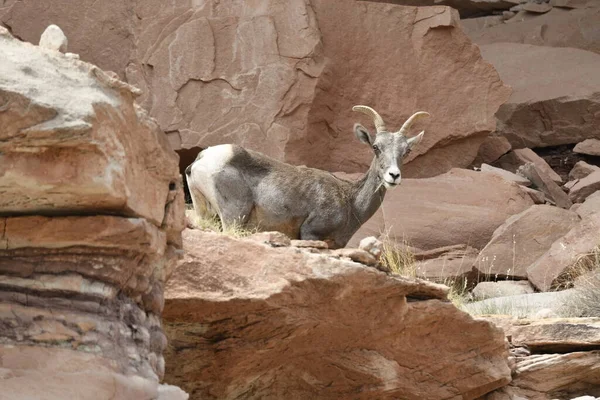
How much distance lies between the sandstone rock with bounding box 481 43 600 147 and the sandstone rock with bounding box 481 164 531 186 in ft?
7.27

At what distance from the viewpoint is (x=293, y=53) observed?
14.8 meters

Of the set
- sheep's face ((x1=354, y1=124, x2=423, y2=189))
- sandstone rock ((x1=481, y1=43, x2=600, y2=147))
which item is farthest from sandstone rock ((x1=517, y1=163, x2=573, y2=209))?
sheep's face ((x1=354, y1=124, x2=423, y2=189))

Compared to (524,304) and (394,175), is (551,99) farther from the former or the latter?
(394,175)

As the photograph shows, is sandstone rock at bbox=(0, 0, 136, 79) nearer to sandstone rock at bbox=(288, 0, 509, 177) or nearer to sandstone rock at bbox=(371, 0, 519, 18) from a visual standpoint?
sandstone rock at bbox=(288, 0, 509, 177)

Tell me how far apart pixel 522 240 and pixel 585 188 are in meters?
2.77

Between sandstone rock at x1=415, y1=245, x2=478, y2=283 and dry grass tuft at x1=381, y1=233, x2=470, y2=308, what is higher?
dry grass tuft at x1=381, y1=233, x2=470, y2=308

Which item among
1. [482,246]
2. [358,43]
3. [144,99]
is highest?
[358,43]

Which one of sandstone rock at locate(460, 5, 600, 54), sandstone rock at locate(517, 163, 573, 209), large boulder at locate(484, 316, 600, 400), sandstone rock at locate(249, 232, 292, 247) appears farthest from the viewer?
sandstone rock at locate(460, 5, 600, 54)

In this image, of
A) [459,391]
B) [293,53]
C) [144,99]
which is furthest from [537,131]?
[459,391]

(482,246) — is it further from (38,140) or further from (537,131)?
(38,140)

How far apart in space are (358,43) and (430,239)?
3.08m

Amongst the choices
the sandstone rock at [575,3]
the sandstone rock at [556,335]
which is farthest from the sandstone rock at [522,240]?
the sandstone rock at [575,3]

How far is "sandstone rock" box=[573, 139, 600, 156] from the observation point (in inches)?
703

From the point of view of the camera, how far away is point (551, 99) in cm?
1839
